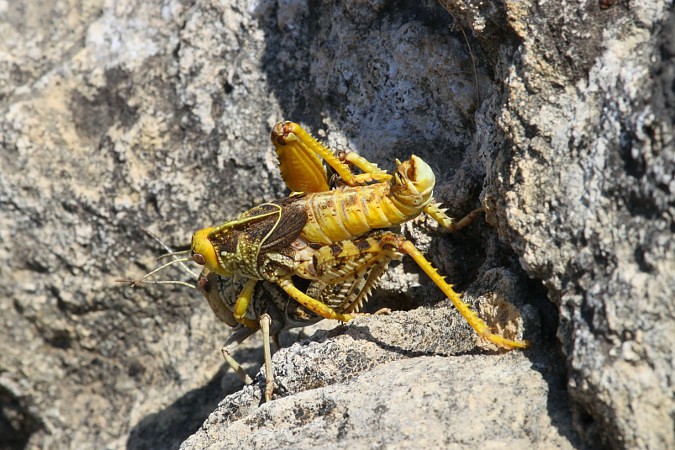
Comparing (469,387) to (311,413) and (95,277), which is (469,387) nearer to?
(311,413)

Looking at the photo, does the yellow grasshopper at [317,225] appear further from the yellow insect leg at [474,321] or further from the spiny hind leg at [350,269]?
the yellow insect leg at [474,321]

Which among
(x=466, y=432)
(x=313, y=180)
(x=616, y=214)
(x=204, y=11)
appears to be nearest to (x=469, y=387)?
(x=466, y=432)

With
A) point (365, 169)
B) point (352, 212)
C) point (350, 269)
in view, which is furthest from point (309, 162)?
point (350, 269)

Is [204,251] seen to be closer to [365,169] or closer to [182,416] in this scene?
[365,169]

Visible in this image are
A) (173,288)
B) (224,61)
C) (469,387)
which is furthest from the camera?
(173,288)

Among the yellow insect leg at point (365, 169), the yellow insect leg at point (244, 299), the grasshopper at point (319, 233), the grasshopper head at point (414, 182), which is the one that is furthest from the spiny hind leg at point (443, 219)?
the yellow insect leg at point (244, 299)

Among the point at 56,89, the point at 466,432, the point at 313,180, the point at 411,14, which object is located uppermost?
the point at 56,89

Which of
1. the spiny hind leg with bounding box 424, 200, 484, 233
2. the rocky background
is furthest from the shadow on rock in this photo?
the spiny hind leg with bounding box 424, 200, 484, 233
